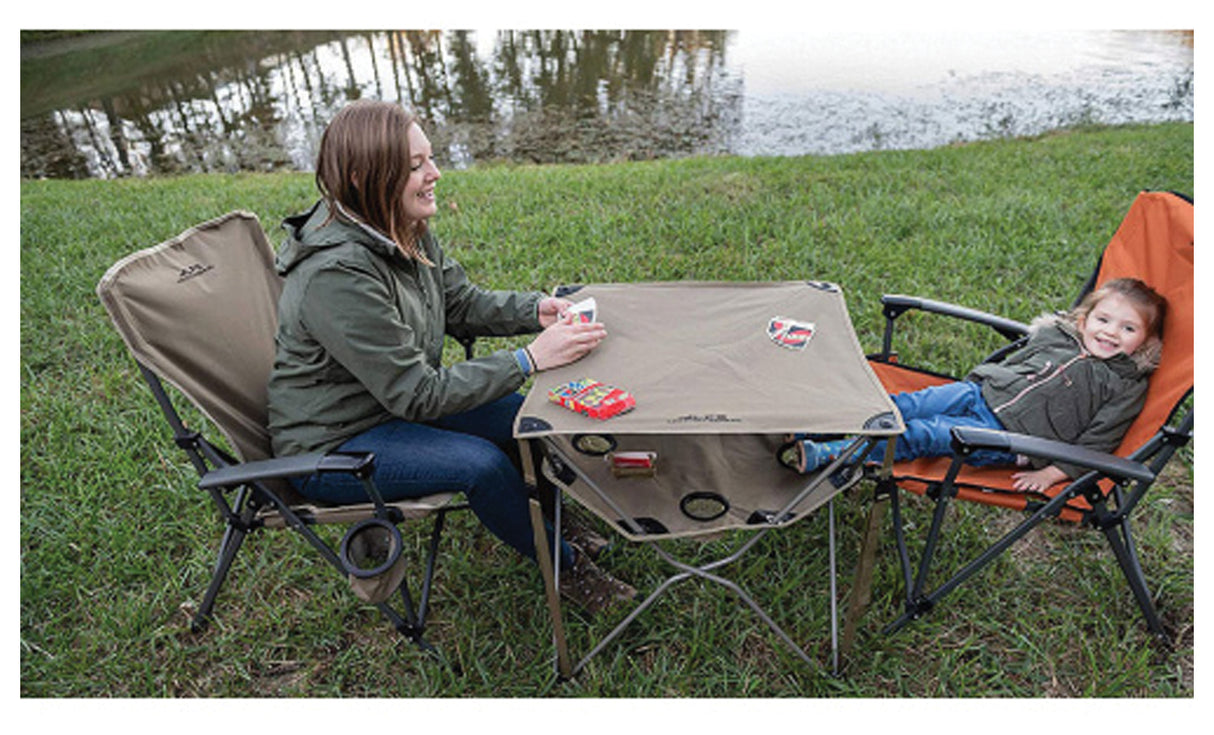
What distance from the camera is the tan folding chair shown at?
1827 millimetres

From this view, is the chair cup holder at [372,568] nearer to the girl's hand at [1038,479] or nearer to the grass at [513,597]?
the grass at [513,597]

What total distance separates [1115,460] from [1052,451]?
0.52 feet

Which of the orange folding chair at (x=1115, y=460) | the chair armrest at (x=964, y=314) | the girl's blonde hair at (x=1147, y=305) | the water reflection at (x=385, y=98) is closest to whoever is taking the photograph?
the orange folding chair at (x=1115, y=460)

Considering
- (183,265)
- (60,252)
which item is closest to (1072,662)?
(183,265)

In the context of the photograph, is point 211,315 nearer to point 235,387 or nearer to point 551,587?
point 235,387

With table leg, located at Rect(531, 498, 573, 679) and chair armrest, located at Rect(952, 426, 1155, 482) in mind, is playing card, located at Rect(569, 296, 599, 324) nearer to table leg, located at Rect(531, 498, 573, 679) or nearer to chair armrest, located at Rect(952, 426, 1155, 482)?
table leg, located at Rect(531, 498, 573, 679)

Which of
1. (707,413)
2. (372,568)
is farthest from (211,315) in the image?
(707,413)

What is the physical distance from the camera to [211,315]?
2.09 meters

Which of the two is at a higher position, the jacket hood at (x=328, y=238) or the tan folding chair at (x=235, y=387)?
the jacket hood at (x=328, y=238)

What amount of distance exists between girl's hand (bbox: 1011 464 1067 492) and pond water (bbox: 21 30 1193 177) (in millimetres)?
6003

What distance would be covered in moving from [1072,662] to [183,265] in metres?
2.76

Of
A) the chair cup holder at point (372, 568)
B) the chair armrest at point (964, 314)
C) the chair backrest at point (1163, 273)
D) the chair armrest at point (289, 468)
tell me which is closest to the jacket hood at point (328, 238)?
the chair armrest at point (289, 468)

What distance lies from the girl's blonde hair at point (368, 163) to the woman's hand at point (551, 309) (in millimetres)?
527

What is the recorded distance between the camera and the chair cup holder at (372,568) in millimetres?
1771
